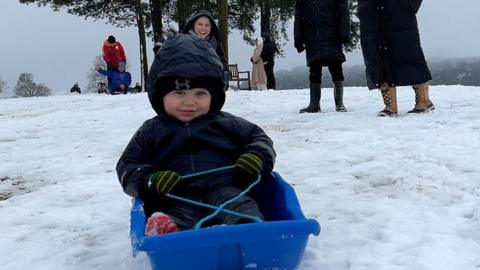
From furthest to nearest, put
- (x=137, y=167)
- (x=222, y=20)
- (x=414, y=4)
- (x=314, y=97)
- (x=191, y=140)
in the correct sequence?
(x=222, y=20) → (x=314, y=97) → (x=414, y=4) → (x=191, y=140) → (x=137, y=167)

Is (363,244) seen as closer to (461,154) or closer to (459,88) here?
(461,154)

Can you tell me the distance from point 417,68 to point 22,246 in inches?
161

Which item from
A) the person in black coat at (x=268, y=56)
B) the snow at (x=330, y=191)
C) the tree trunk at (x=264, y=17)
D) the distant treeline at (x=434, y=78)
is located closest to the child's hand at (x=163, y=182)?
the snow at (x=330, y=191)

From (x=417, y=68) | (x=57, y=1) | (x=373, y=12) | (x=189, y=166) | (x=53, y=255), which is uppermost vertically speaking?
(x=57, y=1)

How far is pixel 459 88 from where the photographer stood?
7875 millimetres

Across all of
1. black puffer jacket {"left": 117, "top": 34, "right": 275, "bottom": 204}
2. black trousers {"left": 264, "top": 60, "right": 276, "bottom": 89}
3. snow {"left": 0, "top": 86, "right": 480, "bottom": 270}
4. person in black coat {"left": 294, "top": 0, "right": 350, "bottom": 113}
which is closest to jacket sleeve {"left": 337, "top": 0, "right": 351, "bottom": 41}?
person in black coat {"left": 294, "top": 0, "right": 350, "bottom": 113}

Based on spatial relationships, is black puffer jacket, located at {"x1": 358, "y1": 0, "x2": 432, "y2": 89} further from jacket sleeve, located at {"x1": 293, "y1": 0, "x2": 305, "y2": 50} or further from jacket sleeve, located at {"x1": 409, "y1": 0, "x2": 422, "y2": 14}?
jacket sleeve, located at {"x1": 293, "y1": 0, "x2": 305, "y2": 50}

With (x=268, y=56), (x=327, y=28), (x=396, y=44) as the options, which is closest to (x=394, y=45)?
(x=396, y=44)

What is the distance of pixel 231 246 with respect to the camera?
4.85 feet

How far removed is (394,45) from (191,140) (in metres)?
3.44

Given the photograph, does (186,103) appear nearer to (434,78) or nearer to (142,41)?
(142,41)

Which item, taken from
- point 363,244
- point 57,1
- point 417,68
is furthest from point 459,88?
point 57,1

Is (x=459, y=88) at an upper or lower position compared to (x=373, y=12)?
lower

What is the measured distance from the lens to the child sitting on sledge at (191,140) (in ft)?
6.55
